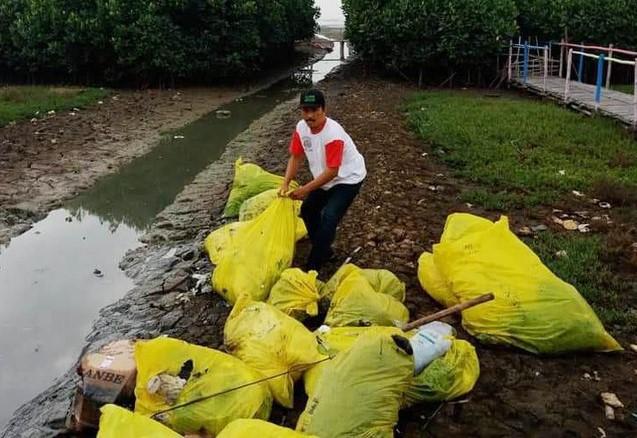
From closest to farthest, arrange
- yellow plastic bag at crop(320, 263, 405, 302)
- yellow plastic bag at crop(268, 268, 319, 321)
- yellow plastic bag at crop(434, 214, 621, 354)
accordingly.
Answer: yellow plastic bag at crop(434, 214, 621, 354), yellow plastic bag at crop(268, 268, 319, 321), yellow plastic bag at crop(320, 263, 405, 302)

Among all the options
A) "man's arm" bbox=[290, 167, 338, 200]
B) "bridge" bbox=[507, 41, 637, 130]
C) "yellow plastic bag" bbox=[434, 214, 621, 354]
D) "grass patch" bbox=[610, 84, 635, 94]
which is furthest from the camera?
"grass patch" bbox=[610, 84, 635, 94]

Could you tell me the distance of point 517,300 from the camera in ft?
11.4

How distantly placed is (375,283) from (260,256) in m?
0.77

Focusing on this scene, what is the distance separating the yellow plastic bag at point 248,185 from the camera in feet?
20.4

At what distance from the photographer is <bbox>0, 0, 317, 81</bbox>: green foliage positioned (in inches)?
601

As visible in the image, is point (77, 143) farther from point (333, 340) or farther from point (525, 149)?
point (333, 340)

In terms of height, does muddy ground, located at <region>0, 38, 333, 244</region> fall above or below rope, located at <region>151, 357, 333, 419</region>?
below

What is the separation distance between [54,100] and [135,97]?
2.02 metres

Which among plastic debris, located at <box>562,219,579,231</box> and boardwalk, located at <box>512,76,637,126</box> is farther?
boardwalk, located at <box>512,76,637,126</box>

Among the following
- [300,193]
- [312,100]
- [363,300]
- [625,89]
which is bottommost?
[625,89]

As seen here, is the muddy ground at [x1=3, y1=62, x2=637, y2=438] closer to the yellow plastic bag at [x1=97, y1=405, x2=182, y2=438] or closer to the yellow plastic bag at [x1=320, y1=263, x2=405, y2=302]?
the yellow plastic bag at [x1=320, y1=263, x2=405, y2=302]

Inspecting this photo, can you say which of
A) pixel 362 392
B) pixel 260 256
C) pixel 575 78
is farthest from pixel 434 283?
pixel 575 78

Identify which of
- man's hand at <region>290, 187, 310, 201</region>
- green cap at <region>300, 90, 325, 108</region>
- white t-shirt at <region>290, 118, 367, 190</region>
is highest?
green cap at <region>300, 90, 325, 108</region>

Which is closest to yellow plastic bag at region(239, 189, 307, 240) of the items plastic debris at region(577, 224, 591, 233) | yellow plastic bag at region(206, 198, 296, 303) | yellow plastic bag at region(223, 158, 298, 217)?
yellow plastic bag at region(223, 158, 298, 217)
